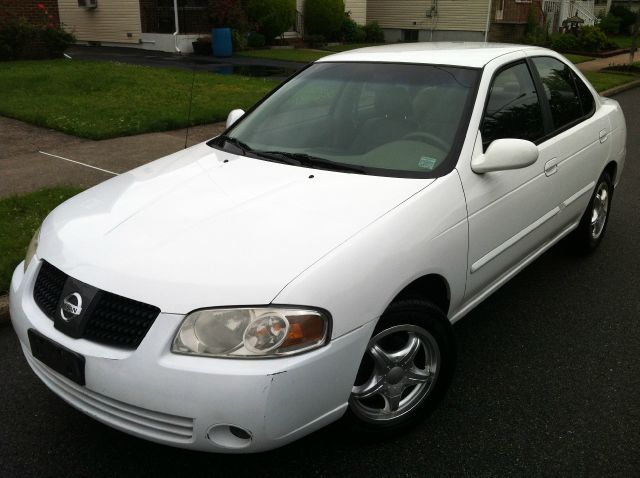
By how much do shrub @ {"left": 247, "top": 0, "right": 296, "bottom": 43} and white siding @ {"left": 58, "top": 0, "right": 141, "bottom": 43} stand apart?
12.4 ft

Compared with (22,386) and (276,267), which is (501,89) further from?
(22,386)

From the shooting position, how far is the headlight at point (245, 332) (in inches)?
87.6

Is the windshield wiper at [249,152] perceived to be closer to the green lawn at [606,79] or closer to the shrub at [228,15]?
the green lawn at [606,79]

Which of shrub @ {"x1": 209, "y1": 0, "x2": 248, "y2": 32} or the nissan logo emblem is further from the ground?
shrub @ {"x1": 209, "y1": 0, "x2": 248, "y2": 32}

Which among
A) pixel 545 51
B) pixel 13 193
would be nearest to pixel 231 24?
pixel 13 193

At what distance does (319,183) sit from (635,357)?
6.66 feet

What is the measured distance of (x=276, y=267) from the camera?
2.35m

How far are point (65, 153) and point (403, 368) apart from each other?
584cm

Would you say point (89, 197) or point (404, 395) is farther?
point (89, 197)

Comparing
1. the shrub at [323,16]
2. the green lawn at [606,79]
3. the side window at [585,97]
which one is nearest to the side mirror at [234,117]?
the side window at [585,97]

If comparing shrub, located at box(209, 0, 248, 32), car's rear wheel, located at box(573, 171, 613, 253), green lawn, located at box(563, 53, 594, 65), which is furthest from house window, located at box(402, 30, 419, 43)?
car's rear wheel, located at box(573, 171, 613, 253)

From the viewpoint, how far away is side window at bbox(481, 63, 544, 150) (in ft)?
11.3

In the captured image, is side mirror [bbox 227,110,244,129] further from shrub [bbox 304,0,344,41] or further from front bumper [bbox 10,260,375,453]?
shrub [bbox 304,0,344,41]

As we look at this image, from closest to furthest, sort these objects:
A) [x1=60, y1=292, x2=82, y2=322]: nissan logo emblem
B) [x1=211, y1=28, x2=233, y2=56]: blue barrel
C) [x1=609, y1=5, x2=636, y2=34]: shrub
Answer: [x1=60, y1=292, x2=82, y2=322]: nissan logo emblem
[x1=211, y1=28, x2=233, y2=56]: blue barrel
[x1=609, y1=5, x2=636, y2=34]: shrub
